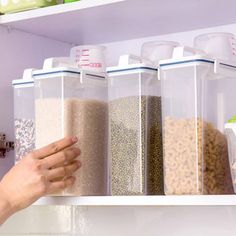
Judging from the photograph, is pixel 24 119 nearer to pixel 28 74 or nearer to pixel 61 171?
pixel 28 74

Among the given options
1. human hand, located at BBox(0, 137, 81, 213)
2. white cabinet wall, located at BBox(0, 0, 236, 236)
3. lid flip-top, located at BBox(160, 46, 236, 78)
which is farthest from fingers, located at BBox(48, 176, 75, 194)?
lid flip-top, located at BBox(160, 46, 236, 78)

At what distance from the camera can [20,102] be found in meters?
1.76

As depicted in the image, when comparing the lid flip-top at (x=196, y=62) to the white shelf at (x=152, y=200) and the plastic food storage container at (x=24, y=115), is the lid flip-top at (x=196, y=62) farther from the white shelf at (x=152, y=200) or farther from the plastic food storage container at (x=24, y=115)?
the plastic food storage container at (x=24, y=115)

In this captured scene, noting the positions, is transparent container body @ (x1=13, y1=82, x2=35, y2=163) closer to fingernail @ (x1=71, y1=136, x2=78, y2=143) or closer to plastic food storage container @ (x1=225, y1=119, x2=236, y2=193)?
fingernail @ (x1=71, y1=136, x2=78, y2=143)

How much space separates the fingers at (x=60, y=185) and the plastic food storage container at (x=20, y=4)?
48cm

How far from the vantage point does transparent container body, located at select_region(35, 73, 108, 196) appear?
1596 millimetres

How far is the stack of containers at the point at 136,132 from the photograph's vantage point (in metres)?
1.50

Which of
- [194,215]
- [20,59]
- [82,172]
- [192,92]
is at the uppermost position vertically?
[20,59]

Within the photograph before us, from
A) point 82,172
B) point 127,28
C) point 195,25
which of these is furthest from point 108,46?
point 82,172

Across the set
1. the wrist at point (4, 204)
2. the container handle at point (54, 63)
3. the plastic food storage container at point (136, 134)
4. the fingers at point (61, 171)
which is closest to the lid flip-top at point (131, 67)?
the plastic food storage container at point (136, 134)

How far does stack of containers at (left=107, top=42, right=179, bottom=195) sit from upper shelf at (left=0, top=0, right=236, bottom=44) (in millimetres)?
181

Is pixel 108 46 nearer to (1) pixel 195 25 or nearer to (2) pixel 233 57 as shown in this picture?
(1) pixel 195 25

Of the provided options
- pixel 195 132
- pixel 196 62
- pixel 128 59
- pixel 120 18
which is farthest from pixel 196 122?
pixel 120 18

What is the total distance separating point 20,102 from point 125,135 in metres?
0.37
